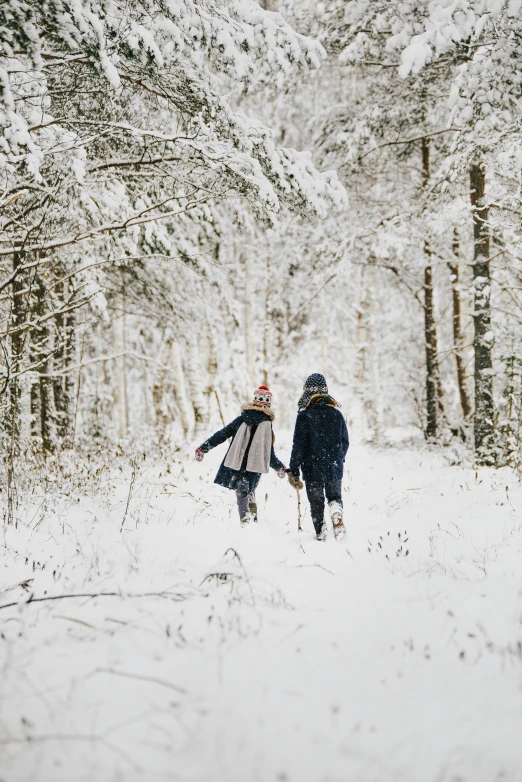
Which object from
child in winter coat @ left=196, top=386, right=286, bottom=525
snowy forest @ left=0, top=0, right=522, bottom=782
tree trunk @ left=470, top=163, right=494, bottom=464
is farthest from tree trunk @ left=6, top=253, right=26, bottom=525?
tree trunk @ left=470, top=163, right=494, bottom=464

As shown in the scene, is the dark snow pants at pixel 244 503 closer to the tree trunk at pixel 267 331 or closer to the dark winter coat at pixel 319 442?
the dark winter coat at pixel 319 442

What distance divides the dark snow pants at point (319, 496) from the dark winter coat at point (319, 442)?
0.07 m

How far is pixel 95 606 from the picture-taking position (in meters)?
3.29

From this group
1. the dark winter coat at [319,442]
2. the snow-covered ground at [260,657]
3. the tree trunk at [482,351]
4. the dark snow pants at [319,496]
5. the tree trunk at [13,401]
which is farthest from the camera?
the tree trunk at [482,351]

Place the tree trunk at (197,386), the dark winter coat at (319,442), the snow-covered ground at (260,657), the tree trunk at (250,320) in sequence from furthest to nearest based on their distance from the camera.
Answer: the tree trunk at (250,320)
the tree trunk at (197,386)
the dark winter coat at (319,442)
the snow-covered ground at (260,657)

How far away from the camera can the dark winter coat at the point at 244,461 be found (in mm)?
5793

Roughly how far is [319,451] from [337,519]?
823mm

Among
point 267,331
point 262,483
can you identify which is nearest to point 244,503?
point 262,483

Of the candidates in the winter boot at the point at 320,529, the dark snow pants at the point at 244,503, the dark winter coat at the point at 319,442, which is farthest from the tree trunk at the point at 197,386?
the winter boot at the point at 320,529

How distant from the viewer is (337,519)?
5246mm

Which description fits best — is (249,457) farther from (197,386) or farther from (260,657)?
(197,386)

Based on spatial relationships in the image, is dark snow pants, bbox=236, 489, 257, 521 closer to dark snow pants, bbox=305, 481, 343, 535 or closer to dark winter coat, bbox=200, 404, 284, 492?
dark winter coat, bbox=200, 404, 284, 492

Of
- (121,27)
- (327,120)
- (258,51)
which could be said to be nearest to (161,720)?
(121,27)

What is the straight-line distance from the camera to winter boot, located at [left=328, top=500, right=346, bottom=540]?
5172 mm
